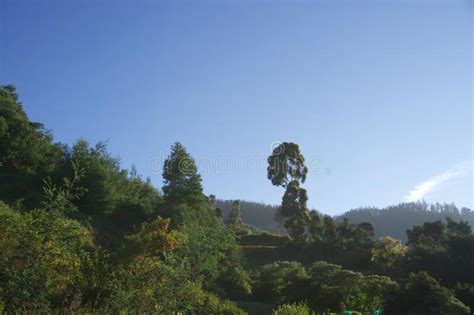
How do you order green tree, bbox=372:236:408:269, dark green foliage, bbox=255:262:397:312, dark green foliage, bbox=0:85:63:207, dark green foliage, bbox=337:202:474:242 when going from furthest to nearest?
1. dark green foliage, bbox=337:202:474:242
2. dark green foliage, bbox=0:85:63:207
3. green tree, bbox=372:236:408:269
4. dark green foliage, bbox=255:262:397:312

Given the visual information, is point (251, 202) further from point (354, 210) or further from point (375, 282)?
point (375, 282)

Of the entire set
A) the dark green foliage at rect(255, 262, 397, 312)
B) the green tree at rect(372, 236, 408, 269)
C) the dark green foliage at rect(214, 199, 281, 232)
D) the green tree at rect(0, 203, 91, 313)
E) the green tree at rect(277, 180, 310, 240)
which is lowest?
the dark green foliage at rect(255, 262, 397, 312)

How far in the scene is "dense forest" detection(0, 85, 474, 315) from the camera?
809cm

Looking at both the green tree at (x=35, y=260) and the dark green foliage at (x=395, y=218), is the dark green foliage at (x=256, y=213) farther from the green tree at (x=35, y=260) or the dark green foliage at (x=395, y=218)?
the green tree at (x=35, y=260)

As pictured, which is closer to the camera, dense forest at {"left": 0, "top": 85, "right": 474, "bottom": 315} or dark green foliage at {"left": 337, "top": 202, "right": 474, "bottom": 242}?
dense forest at {"left": 0, "top": 85, "right": 474, "bottom": 315}

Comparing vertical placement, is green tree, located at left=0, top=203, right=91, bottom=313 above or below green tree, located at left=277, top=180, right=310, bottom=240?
below

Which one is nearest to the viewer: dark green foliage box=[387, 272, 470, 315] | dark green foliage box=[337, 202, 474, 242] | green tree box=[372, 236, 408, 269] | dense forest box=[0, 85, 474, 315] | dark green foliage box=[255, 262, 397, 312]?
dense forest box=[0, 85, 474, 315]

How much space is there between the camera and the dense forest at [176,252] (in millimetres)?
8094

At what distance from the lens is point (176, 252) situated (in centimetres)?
1569

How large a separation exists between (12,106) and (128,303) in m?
31.2

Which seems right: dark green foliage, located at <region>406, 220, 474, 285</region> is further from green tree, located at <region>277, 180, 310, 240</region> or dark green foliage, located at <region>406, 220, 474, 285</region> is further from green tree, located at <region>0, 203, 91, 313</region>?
green tree, located at <region>0, 203, 91, 313</region>

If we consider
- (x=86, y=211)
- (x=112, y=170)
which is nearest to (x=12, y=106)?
(x=112, y=170)

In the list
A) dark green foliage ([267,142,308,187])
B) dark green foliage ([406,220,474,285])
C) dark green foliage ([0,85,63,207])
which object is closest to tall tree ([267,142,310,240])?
dark green foliage ([267,142,308,187])

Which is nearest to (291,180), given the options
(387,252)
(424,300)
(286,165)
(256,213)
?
(286,165)
